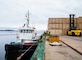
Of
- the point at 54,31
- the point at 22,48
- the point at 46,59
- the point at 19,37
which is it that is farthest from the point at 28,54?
the point at 54,31

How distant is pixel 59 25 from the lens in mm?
52031

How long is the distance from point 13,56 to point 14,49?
37.6 inches

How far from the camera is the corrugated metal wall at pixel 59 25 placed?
51094 mm

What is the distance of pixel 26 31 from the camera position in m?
29.0

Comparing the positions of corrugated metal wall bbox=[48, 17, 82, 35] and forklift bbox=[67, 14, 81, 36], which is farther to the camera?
corrugated metal wall bbox=[48, 17, 82, 35]

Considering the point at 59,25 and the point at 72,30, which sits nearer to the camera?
the point at 72,30

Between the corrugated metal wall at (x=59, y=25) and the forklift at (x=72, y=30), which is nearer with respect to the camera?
the forklift at (x=72, y=30)

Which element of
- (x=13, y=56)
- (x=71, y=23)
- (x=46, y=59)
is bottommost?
(x=13, y=56)

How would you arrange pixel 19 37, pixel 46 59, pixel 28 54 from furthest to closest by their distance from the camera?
pixel 19 37, pixel 28 54, pixel 46 59

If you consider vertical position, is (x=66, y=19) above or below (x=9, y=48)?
above

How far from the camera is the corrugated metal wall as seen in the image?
51.1 metres

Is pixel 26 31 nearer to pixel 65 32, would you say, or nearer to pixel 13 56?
pixel 13 56

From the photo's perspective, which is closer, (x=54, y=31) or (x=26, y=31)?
(x=26, y=31)

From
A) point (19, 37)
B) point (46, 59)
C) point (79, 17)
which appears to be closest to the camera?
point (46, 59)
